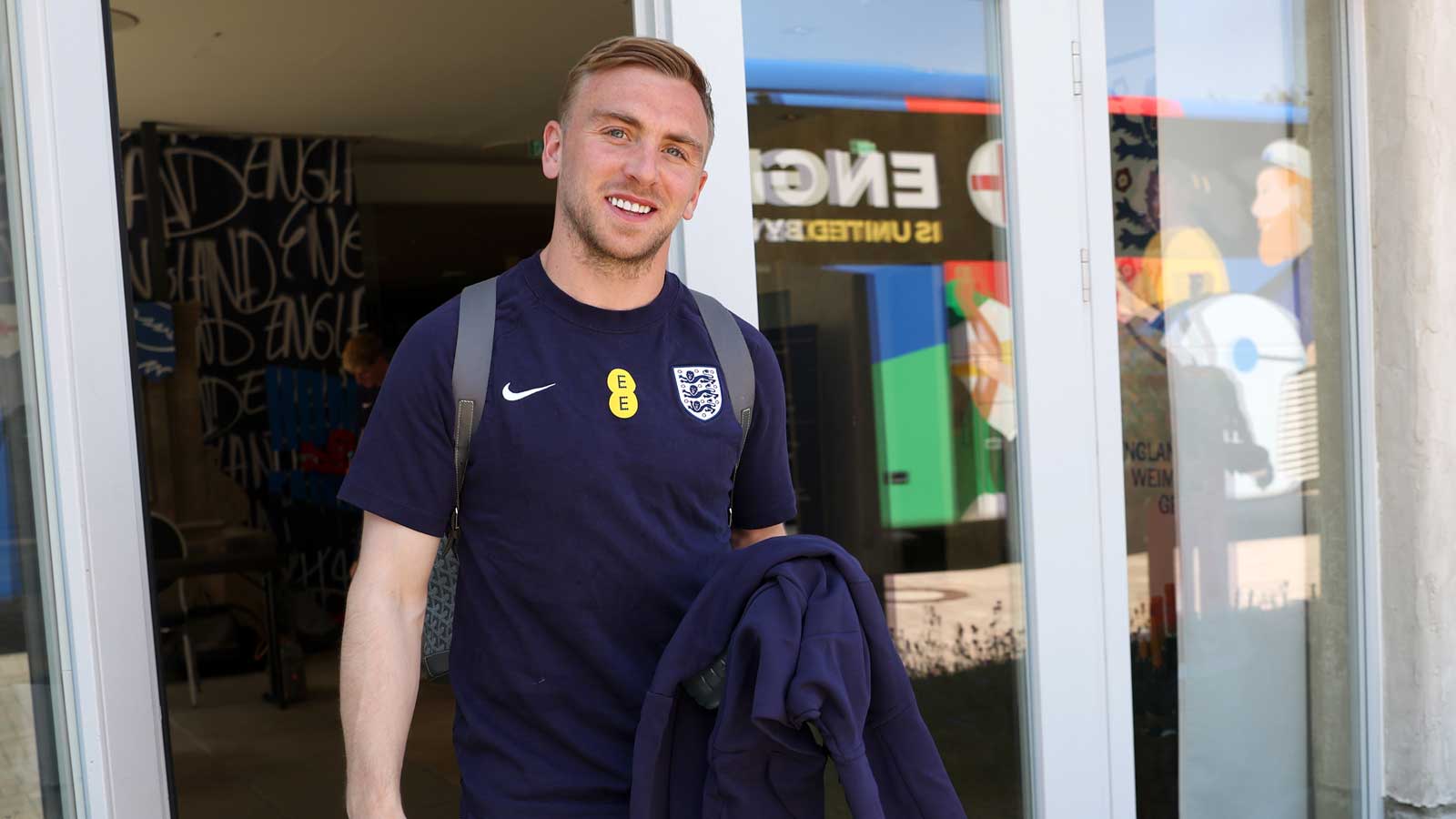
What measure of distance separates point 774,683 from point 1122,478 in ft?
5.58

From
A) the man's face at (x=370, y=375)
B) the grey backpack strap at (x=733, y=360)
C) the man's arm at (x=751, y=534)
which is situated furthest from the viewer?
the man's face at (x=370, y=375)

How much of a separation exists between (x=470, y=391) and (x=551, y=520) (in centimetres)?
19

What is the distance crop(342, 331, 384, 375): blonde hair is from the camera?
21.7 feet

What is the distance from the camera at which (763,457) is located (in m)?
1.82

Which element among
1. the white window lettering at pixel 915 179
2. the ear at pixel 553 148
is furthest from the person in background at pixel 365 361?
the ear at pixel 553 148

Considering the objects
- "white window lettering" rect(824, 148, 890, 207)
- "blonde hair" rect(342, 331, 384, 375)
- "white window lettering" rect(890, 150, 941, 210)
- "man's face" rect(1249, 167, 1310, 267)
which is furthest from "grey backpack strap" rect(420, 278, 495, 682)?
"blonde hair" rect(342, 331, 384, 375)

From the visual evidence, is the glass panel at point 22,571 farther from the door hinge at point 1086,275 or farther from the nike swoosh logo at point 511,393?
the door hinge at point 1086,275

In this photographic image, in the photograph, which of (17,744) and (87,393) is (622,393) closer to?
(87,393)

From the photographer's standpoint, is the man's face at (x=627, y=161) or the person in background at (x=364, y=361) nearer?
the man's face at (x=627, y=161)

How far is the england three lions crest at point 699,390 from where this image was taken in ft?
5.49

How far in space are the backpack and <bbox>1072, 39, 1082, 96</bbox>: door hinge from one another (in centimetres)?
134

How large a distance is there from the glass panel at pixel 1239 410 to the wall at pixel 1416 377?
11 centimetres

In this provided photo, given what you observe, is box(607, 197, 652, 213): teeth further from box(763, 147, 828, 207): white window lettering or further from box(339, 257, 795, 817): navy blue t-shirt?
box(763, 147, 828, 207): white window lettering

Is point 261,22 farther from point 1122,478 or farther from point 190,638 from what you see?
point 1122,478
